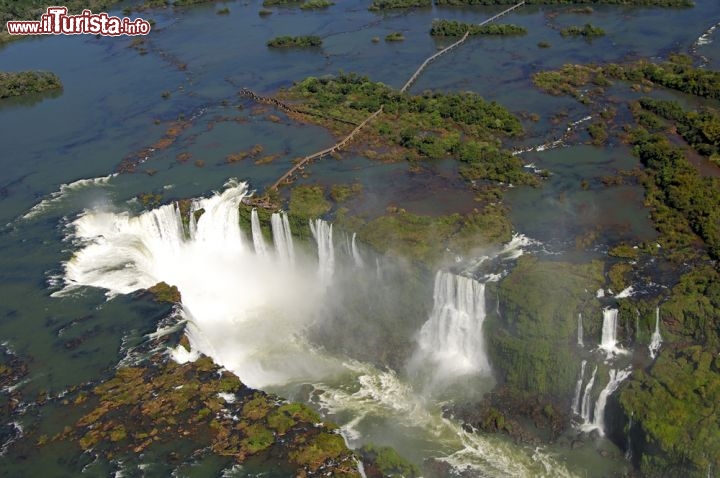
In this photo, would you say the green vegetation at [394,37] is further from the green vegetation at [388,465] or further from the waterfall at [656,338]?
the green vegetation at [388,465]

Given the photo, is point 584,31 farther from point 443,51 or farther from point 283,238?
point 283,238

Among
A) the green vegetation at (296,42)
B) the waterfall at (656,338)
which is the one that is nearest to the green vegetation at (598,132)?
the waterfall at (656,338)

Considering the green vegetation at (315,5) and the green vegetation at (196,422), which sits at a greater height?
the green vegetation at (315,5)

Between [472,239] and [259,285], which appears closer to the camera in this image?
[472,239]

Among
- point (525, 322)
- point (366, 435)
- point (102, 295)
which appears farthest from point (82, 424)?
point (525, 322)

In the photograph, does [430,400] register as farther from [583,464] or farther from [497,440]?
[583,464]

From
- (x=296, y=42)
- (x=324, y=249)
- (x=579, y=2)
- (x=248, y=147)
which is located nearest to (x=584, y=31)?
(x=579, y=2)

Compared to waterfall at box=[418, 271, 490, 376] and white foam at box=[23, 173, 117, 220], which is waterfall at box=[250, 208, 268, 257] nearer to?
waterfall at box=[418, 271, 490, 376]
